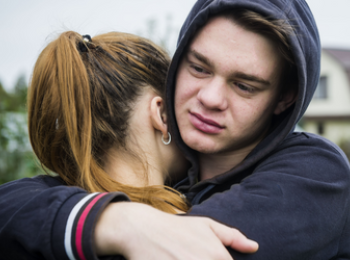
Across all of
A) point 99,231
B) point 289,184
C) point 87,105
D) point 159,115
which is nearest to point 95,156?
point 87,105

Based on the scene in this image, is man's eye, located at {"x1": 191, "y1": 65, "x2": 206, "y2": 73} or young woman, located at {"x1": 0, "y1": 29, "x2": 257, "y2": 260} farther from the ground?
man's eye, located at {"x1": 191, "y1": 65, "x2": 206, "y2": 73}

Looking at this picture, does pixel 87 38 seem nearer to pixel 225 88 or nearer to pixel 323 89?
pixel 225 88

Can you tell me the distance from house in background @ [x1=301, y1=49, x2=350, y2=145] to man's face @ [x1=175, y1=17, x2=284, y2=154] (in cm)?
2254

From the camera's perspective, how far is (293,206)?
1522 millimetres

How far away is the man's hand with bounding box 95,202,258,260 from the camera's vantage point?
1.27m

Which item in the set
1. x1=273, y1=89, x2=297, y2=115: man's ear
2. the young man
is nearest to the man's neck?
the young man

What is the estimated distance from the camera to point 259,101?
78.2 inches

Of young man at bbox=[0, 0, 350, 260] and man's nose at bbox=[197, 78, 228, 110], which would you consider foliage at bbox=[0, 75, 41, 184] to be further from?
man's nose at bbox=[197, 78, 228, 110]

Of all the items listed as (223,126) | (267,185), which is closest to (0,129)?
(223,126)

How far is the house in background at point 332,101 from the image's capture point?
2253 cm

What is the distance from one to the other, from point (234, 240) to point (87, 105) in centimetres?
102

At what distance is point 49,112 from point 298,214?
1.34m

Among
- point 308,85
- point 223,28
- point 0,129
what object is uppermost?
point 223,28

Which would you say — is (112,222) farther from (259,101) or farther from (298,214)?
(259,101)
